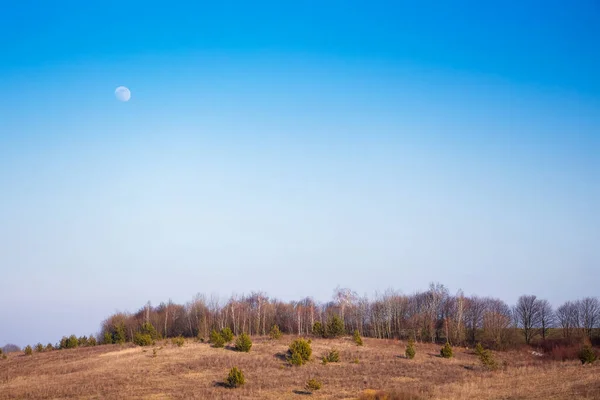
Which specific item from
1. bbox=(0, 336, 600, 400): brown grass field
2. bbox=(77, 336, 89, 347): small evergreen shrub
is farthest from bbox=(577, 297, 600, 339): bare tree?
bbox=(77, 336, 89, 347): small evergreen shrub

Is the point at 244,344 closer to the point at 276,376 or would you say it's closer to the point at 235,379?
the point at 276,376

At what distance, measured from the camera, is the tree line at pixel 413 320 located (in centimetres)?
7638

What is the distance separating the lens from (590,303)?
8531 centimetres

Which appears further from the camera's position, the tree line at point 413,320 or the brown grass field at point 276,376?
the tree line at point 413,320

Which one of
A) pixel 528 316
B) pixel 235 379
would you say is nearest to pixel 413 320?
pixel 528 316

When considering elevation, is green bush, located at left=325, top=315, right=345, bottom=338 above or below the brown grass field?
below

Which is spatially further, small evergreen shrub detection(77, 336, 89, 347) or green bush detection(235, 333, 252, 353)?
small evergreen shrub detection(77, 336, 89, 347)

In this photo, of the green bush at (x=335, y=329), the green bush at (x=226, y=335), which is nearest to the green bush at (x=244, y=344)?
the green bush at (x=226, y=335)

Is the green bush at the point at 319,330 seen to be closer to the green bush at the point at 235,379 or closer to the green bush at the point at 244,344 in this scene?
the green bush at the point at 244,344

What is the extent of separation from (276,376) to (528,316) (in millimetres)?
70345

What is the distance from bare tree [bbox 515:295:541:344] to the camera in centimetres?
8525

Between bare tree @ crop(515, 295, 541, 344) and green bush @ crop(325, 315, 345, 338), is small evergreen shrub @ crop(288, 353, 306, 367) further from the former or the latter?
bare tree @ crop(515, 295, 541, 344)

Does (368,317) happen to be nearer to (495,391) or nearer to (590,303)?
(590,303)

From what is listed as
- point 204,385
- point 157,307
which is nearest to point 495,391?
point 204,385
